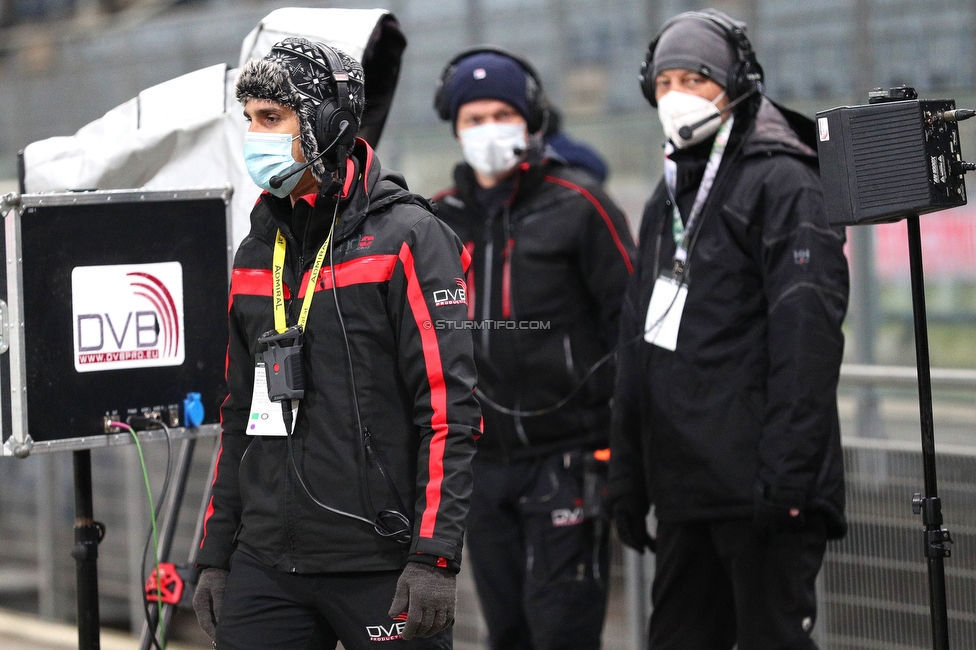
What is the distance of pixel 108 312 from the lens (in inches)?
135

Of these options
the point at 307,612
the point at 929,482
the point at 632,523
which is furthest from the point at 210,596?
the point at 929,482

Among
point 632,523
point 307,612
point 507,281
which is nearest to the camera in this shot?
point 307,612

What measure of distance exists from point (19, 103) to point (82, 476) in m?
10.8

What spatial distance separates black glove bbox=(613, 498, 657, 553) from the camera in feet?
12.0

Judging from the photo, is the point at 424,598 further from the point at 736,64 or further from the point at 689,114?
the point at 736,64

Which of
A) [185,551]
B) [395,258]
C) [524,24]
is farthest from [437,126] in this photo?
[395,258]

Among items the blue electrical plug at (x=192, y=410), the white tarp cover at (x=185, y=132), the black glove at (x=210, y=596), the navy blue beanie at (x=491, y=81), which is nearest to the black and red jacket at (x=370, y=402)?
the black glove at (x=210, y=596)

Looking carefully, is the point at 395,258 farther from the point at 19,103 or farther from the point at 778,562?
the point at 19,103

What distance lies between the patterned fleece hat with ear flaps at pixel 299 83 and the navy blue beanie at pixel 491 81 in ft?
4.60

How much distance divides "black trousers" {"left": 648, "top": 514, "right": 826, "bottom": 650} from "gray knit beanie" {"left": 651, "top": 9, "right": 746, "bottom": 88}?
1244 mm

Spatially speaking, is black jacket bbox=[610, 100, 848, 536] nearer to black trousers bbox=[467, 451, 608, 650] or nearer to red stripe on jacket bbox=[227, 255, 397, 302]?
black trousers bbox=[467, 451, 608, 650]

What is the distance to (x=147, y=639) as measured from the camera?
365 centimetres

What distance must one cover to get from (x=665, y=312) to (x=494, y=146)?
1.01 metres

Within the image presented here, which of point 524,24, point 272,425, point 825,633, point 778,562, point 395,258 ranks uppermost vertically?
point 524,24
